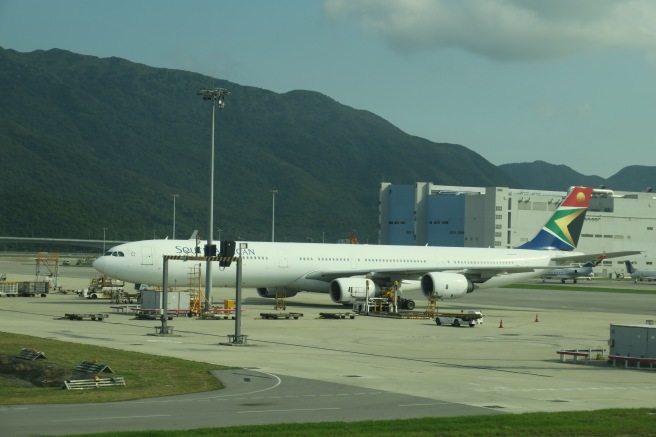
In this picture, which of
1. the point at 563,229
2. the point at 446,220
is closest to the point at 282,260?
the point at 563,229

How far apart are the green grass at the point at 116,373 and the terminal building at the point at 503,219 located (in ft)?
391

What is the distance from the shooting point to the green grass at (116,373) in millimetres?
24172

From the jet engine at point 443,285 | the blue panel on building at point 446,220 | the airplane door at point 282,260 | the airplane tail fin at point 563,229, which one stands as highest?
the blue panel on building at point 446,220

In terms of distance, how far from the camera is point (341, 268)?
2630 inches

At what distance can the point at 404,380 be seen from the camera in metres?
28.7

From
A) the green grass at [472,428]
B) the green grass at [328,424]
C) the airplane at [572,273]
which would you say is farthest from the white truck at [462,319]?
the airplane at [572,273]

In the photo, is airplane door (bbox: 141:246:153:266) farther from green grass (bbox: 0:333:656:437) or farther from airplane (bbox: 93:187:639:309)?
green grass (bbox: 0:333:656:437)

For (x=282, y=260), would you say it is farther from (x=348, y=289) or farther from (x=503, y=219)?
(x=503, y=219)

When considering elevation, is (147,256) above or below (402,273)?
above

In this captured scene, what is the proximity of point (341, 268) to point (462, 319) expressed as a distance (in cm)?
1587

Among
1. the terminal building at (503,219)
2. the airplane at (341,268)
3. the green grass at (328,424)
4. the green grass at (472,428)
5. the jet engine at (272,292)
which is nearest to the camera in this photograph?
the green grass at (472,428)

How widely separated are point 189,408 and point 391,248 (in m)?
49.7

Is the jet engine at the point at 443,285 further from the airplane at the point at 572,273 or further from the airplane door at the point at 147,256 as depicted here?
the airplane at the point at 572,273

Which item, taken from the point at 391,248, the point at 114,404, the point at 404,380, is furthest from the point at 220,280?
the point at 114,404
